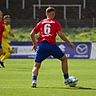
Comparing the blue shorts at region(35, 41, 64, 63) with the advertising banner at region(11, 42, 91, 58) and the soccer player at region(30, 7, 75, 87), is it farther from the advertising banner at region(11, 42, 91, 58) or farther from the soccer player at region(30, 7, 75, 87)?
the advertising banner at region(11, 42, 91, 58)

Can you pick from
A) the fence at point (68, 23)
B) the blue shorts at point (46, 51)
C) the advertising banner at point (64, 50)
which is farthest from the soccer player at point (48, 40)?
the fence at point (68, 23)

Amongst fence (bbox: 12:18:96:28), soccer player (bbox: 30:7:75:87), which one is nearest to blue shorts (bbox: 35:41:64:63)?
soccer player (bbox: 30:7:75:87)

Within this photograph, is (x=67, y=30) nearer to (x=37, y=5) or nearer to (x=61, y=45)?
(x=37, y=5)

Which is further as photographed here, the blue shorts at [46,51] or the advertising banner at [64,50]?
the advertising banner at [64,50]

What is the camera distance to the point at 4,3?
55.6 metres

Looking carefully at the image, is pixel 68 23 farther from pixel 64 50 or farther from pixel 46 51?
pixel 46 51

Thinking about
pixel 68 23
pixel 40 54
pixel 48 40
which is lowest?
pixel 68 23

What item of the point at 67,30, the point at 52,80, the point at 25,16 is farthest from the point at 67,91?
the point at 25,16

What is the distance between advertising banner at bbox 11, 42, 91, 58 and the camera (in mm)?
34281

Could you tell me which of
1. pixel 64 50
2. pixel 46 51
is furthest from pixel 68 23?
pixel 46 51

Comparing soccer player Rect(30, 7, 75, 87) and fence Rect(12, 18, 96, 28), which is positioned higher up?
soccer player Rect(30, 7, 75, 87)

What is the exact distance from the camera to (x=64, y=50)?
1353 inches

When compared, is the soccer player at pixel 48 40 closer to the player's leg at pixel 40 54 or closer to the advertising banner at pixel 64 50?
the player's leg at pixel 40 54

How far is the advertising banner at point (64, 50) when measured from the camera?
34281 mm
